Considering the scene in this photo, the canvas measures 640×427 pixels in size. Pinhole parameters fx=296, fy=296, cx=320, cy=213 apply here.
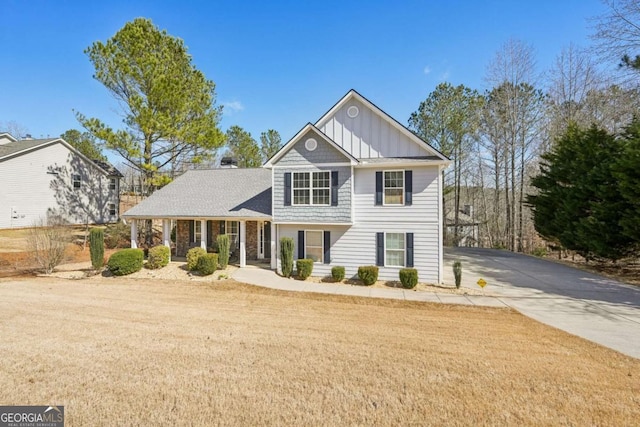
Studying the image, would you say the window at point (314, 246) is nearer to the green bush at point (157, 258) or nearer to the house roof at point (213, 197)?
the house roof at point (213, 197)

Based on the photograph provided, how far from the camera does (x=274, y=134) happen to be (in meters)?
36.2

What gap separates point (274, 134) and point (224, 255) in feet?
80.4

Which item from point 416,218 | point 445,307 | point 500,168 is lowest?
point 445,307

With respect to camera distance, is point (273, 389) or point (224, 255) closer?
point (273, 389)

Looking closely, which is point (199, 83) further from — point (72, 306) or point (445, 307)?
point (445, 307)

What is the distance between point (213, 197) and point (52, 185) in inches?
766

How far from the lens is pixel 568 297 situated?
35.3 feet

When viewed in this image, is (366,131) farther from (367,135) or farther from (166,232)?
(166,232)

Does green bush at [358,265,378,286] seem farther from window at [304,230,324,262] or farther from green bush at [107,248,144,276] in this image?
green bush at [107,248,144,276]

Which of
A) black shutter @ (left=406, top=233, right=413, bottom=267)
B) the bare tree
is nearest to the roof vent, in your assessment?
the bare tree

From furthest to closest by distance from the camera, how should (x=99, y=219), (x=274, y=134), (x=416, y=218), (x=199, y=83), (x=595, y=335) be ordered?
(x=274, y=134) < (x=99, y=219) < (x=199, y=83) < (x=416, y=218) < (x=595, y=335)

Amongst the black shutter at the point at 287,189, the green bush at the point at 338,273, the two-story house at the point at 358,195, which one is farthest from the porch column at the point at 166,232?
the green bush at the point at 338,273

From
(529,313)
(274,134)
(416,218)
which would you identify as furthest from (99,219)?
(529,313)

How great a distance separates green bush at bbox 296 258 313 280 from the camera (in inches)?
532
